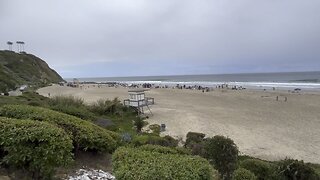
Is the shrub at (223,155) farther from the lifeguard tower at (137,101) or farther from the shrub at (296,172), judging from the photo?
the lifeguard tower at (137,101)

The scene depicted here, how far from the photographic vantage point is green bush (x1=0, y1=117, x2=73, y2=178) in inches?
213

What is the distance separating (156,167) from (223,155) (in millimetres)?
3332

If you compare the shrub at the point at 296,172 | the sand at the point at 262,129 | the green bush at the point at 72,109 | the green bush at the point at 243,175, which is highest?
the green bush at the point at 72,109

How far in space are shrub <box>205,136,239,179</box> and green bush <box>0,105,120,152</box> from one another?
2421mm

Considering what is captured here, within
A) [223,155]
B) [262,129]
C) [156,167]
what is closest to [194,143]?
[223,155]

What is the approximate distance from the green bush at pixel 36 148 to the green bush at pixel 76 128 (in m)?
1.47

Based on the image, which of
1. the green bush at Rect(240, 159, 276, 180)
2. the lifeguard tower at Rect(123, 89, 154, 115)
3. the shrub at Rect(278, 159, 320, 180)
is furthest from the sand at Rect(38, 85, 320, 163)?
the green bush at Rect(240, 159, 276, 180)

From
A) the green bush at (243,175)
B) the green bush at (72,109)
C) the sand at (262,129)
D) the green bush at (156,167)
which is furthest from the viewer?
the sand at (262,129)

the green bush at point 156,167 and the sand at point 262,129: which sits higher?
the green bush at point 156,167

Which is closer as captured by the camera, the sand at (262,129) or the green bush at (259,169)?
the green bush at (259,169)

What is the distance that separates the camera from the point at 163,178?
15.5ft

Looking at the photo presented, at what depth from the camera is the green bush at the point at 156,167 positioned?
189 inches

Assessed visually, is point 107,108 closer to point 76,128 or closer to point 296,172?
point 76,128

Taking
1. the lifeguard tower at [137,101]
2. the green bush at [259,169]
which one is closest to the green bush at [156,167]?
the green bush at [259,169]
